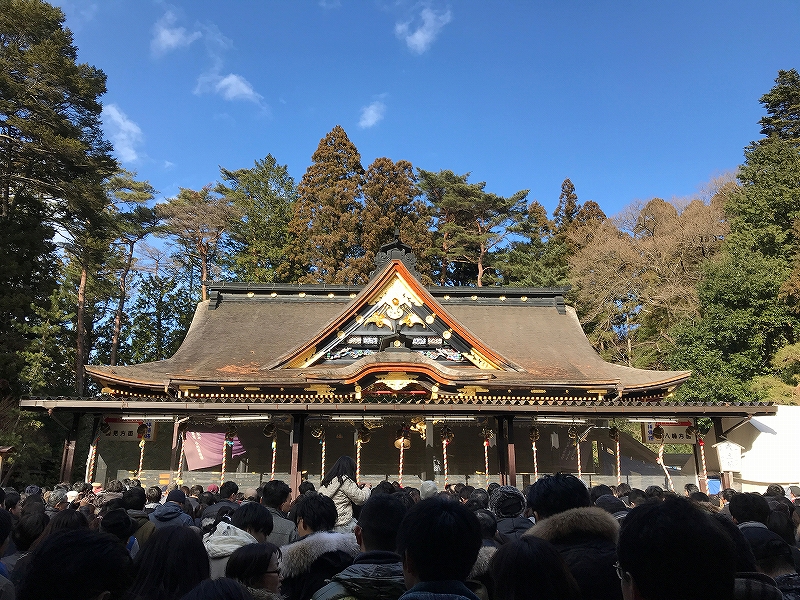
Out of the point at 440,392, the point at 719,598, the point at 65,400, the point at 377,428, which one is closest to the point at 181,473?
the point at 65,400

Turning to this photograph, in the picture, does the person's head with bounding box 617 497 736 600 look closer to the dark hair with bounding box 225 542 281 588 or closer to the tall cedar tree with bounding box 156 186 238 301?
the dark hair with bounding box 225 542 281 588

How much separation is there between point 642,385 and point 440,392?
5.28 meters

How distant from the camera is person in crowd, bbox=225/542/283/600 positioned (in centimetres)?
272

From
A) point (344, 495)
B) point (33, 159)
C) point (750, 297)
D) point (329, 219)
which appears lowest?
point (344, 495)

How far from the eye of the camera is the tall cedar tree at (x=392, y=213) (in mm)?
31406

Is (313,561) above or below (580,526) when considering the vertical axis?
below

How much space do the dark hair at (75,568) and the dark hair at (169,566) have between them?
1.00 feet

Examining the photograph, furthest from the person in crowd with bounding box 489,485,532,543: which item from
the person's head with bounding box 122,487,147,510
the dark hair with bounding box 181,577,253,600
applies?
the person's head with bounding box 122,487,147,510

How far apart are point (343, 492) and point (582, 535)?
3146 millimetres

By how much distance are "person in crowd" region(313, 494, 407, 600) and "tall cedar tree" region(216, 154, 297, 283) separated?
31.1 m

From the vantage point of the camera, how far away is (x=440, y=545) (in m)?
2.16

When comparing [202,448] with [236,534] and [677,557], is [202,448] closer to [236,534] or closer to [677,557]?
[236,534]

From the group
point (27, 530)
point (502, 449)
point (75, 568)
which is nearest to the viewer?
point (75, 568)

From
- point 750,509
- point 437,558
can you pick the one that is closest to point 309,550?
point 437,558
